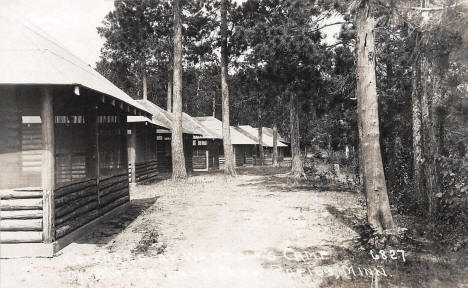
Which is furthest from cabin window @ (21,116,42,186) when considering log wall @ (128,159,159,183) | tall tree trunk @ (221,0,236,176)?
tall tree trunk @ (221,0,236,176)

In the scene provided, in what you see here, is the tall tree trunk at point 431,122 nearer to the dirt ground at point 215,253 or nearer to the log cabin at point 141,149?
the dirt ground at point 215,253

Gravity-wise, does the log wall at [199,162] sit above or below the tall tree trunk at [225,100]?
below

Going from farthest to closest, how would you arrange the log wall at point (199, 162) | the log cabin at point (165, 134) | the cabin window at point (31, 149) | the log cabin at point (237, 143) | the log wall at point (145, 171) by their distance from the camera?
the log cabin at point (237, 143), the log wall at point (199, 162), the log cabin at point (165, 134), the log wall at point (145, 171), the cabin window at point (31, 149)

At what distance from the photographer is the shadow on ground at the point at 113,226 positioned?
8.88 m

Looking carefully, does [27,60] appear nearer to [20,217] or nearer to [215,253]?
[20,217]

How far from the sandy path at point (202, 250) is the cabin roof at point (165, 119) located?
39.0 ft

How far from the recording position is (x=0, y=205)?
24.6 feet

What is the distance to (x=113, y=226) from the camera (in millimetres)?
10336

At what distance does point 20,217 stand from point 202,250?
3.37 meters

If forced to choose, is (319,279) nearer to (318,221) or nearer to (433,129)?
(318,221)

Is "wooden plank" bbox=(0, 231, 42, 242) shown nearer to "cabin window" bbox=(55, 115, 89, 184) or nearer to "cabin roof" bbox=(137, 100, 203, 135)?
"cabin window" bbox=(55, 115, 89, 184)

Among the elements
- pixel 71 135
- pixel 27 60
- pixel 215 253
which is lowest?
pixel 215 253

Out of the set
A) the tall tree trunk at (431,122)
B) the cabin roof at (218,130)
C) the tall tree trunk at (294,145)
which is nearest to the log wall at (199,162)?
the cabin roof at (218,130)

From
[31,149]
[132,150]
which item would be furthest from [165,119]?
[31,149]
